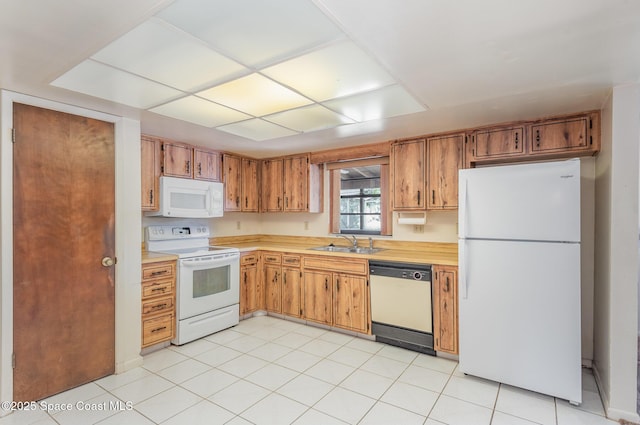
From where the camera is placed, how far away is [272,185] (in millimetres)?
4770

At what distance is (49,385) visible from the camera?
2.50 m

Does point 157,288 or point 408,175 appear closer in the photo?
point 157,288

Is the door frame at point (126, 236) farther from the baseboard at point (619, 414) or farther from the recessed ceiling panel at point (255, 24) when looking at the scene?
the baseboard at point (619, 414)

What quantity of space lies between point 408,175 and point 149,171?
2765 mm

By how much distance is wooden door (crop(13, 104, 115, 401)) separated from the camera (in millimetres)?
2375

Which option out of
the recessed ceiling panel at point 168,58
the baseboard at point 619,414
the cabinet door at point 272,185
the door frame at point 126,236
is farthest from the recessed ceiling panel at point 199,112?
the baseboard at point 619,414

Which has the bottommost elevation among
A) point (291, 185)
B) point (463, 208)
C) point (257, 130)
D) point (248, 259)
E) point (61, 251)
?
point (248, 259)

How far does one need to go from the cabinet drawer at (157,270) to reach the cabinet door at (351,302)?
5.75ft

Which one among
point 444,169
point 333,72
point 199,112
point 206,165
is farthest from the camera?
point 206,165

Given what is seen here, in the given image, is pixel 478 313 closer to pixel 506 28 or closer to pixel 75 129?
pixel 506 28

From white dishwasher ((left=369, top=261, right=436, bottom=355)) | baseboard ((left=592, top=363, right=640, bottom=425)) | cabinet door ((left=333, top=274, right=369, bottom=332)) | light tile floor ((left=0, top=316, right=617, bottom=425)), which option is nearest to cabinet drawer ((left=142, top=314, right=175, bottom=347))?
light tile floor ((left=0, top=316, right=617, bottom=425))

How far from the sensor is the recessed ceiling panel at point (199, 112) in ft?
8.36

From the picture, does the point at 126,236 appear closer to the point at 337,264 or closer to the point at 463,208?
the point at 337,264

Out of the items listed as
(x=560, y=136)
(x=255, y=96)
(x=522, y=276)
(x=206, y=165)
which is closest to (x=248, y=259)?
(x=206, y=165)
